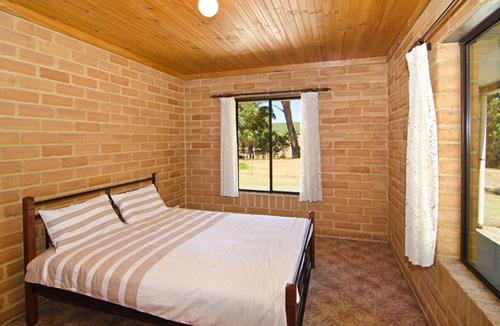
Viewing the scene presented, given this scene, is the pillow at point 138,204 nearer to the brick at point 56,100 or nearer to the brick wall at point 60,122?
the brick wall at point 60,122

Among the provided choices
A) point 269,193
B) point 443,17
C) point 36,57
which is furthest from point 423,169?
point 36,57

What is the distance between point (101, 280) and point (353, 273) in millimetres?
2311

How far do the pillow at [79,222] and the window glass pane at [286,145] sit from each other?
7.76 feet

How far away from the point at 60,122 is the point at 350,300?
10.0 feet

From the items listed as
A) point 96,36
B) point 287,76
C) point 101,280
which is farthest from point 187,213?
point 287,76

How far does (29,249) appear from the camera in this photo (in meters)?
2.05

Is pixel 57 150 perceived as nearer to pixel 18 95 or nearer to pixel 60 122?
pixel 60 122

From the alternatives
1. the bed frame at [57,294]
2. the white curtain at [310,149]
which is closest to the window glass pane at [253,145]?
the white curtain at [310,149]

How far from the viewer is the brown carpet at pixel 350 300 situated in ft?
6.75

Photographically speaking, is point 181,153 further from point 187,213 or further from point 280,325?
A: point 280,325

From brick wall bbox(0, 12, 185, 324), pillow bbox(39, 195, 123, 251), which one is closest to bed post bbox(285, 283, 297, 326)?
pillow bbox(39, 195, 123, 251)

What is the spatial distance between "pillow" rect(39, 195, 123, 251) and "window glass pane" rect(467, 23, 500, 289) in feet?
9.32

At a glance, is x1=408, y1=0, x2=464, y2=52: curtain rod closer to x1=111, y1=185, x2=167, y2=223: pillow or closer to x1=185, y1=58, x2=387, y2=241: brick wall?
x1=185, y1=58, x2=387, y2=241: brick wall

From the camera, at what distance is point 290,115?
4.06 metres
